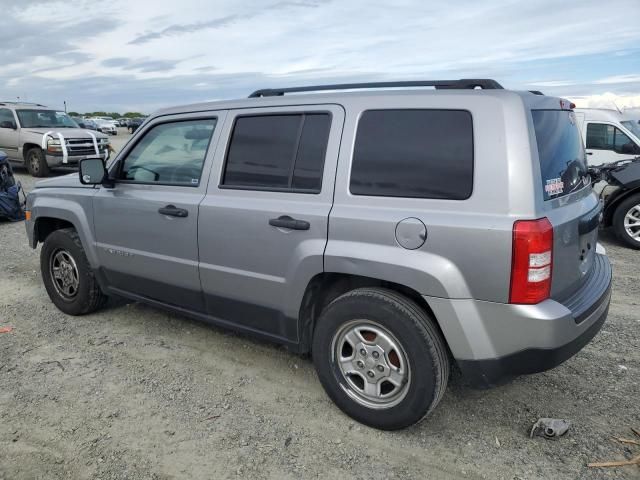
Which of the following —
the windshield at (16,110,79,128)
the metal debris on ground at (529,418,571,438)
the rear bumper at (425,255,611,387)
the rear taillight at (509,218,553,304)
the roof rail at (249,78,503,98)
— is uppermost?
the roof rail at (249,78,503,98)

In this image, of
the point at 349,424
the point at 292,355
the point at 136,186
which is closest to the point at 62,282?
the point at 136,186

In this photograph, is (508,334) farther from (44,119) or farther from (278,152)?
(44,119)

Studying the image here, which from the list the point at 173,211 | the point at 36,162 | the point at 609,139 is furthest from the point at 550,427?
the point at 36,162

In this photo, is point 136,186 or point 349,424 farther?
point 136,186

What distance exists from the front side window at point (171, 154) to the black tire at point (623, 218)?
616cm

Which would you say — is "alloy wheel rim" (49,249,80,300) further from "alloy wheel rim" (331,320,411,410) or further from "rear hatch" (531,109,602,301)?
"rear hatch" (531,109,602,301)

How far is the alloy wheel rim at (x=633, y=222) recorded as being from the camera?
7.31m

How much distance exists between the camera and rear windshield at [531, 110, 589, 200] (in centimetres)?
264

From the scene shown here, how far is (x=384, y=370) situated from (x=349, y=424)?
0.45 meters

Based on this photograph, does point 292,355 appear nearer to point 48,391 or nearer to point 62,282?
point 48,391

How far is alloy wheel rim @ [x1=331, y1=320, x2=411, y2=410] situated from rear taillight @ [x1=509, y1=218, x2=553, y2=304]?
27.2 inches

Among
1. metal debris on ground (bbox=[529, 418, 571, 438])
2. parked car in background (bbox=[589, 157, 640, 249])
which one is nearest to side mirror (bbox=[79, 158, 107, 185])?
metal debris on ground (bbox=[529, 418, 571, 438])

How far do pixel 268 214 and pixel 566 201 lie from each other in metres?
1.64

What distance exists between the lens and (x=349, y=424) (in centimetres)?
311
